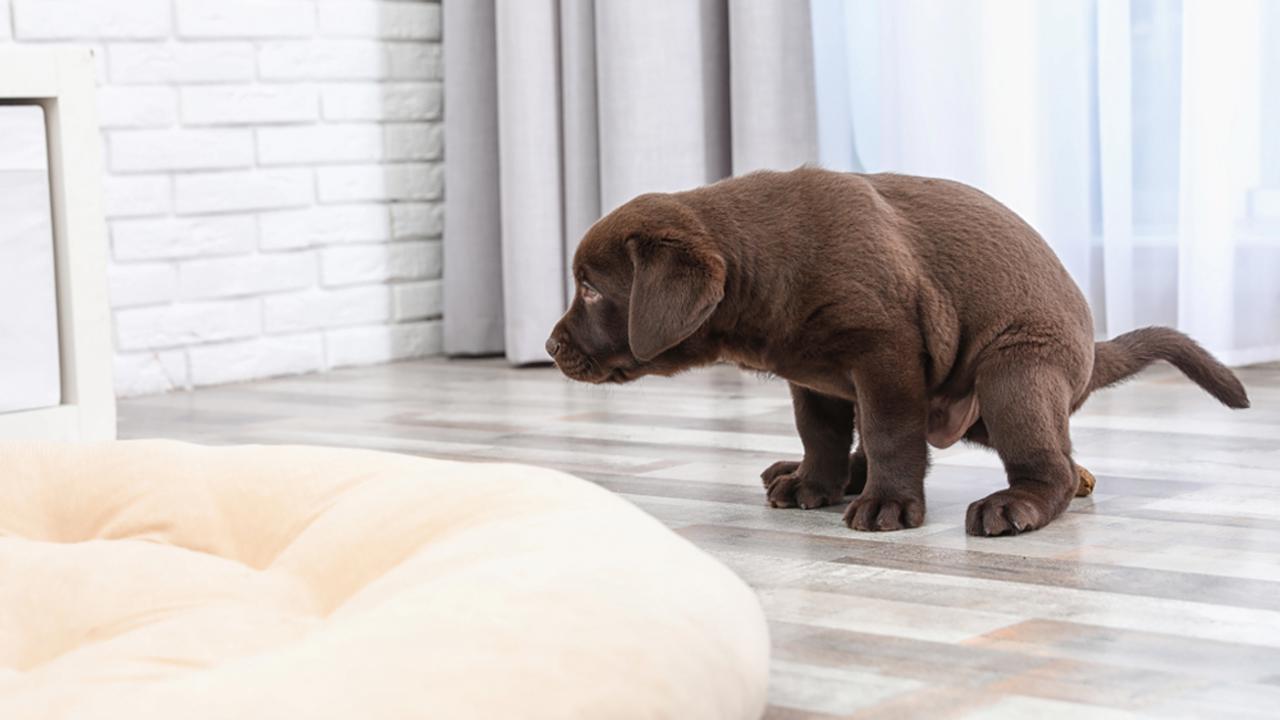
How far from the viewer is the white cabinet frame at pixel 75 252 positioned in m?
2.36

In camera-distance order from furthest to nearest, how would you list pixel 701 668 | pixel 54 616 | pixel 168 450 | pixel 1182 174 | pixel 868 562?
1. pixel 1182 174
2. pixel 868 562
3. pixel 168 450
4. pixel 54 616
5. pixel 701 668

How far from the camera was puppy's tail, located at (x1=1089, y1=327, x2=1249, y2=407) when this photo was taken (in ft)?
6.70

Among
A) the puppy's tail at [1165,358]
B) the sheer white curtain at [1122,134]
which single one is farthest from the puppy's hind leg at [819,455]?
the sheer white curtain at [1122,134]

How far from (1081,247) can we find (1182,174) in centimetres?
24

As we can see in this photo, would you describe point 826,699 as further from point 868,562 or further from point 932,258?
point 932,258

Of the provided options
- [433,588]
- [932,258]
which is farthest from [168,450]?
[932,258]

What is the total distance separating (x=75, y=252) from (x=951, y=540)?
4.40ft

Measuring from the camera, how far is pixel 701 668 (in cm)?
109

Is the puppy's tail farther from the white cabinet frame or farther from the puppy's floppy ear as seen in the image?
the white cabinet frame

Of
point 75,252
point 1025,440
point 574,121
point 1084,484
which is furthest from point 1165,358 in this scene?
point 574,121

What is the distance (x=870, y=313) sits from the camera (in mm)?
1857

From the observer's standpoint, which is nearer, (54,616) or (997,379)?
(54,616)

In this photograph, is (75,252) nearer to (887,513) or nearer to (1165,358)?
(887,513)

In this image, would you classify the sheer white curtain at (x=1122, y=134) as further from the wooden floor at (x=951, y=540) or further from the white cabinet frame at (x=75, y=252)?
the white cabinet frame at (x=75, y=252)
